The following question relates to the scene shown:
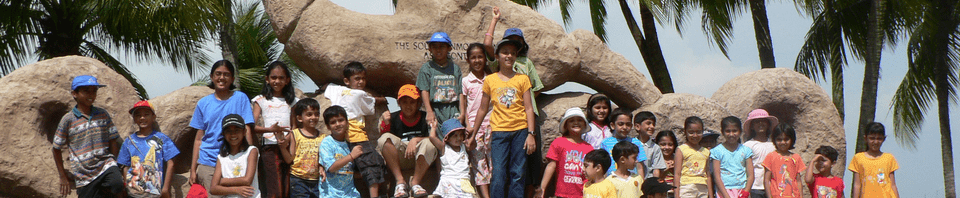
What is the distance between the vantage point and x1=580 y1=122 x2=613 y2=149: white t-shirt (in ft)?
21.6

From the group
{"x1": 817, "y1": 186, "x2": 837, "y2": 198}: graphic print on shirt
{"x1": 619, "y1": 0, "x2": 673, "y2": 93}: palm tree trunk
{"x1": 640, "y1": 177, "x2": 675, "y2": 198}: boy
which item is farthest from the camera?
{"x1": 619, "y1": 0, "x2": 673, "y2": 93}: palm tree trunk

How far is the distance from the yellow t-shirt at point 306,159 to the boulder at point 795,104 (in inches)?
145

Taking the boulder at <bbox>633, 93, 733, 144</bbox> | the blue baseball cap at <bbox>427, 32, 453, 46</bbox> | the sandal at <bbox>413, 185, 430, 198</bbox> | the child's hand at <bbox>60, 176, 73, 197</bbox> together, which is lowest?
the sandal at <bbox>413, 185, 430, 198</bbox>

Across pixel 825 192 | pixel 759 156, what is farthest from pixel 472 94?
pixel 825 192

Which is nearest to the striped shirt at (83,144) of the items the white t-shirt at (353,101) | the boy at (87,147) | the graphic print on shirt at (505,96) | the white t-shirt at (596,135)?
the boy at (87,147)

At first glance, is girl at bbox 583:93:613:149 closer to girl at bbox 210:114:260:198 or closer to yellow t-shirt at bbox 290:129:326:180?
yellow t-shirt at bbox 290:129:326:180

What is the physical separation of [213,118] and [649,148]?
10.2 ft

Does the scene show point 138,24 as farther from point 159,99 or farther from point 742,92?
point 742,92

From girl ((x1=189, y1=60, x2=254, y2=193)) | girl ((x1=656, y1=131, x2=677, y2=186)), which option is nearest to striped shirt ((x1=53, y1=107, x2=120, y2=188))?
girl ((x1=189, y1=60, x2=254, y2=193))

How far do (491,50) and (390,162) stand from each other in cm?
120

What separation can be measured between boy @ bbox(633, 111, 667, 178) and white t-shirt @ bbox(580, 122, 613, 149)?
24cm

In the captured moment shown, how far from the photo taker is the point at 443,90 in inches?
263

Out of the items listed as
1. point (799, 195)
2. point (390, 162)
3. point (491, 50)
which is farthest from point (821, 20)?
point (390, 162)

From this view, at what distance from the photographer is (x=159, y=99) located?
688 cm
